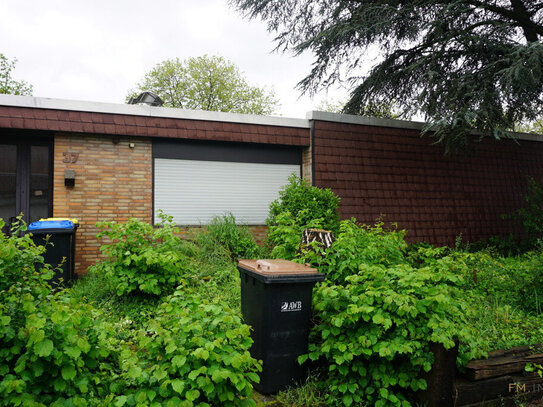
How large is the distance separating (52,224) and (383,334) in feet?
17.7

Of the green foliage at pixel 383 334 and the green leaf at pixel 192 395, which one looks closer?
the green leaf at pixel 192 395

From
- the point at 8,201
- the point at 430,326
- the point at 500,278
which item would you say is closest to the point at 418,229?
the point at 500,278

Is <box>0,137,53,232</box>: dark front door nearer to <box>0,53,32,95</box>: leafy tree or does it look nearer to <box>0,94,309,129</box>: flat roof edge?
<box>0,94,309,129</box>: flat roof edge

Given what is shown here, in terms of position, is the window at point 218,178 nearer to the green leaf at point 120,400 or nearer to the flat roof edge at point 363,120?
the flat roof edge at point 363,120

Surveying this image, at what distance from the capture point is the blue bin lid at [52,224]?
6.18m

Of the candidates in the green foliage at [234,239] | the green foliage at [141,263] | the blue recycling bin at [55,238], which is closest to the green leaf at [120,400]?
the green foliage at [141,263]

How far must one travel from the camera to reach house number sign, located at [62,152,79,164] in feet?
25.8

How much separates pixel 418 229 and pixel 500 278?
365 cm

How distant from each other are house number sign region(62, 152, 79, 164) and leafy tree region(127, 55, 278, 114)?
1801cm

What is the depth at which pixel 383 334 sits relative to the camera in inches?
128

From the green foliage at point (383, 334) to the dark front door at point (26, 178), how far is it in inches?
271

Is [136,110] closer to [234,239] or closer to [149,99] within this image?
[149,99]

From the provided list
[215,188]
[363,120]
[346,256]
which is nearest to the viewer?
[346,256]

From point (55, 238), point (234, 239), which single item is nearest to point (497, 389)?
point (234, 239)
